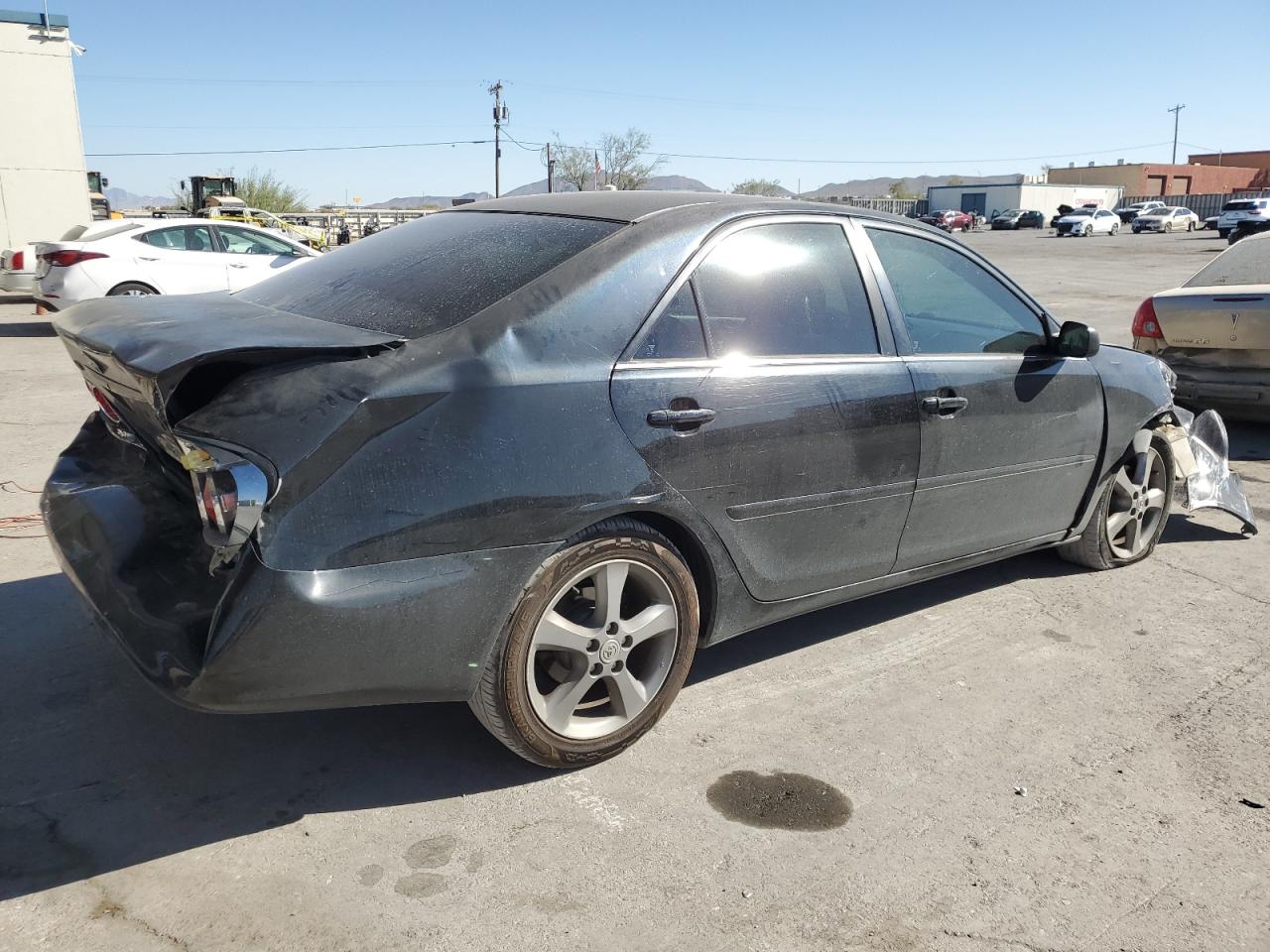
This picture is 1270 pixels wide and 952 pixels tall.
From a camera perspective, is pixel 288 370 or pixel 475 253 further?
pixel 475 253

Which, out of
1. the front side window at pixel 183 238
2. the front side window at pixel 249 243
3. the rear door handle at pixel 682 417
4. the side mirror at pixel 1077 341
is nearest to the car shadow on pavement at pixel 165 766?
the rear door handle at pixel 682 417

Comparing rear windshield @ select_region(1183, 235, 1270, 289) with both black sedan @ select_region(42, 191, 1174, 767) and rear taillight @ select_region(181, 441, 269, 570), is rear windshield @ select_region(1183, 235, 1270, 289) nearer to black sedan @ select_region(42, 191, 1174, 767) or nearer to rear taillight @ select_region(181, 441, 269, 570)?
black sedan @ select_region(42, 191, 1174, 767)

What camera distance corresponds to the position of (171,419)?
261cm

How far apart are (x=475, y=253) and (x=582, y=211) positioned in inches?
16.5

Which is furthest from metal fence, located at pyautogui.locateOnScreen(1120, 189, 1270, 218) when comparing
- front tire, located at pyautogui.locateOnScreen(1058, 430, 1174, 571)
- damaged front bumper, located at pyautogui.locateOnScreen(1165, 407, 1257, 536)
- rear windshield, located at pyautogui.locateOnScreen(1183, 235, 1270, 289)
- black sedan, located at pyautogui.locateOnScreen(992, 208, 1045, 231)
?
front tire, located at pyautogui.locateOnScreen(1058, 430, 1174, 571)

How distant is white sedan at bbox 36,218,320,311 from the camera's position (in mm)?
12359

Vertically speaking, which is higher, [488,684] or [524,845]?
[488,684]

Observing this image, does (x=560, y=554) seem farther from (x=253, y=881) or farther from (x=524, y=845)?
(x=253, y=881)

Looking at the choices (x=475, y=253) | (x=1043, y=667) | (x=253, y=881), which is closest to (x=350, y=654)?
(x=253, y=881)

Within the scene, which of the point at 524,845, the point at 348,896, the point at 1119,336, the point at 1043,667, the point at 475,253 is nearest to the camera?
the point at 348,896

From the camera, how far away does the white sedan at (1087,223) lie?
55.1 m

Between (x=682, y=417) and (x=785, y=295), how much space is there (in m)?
0.71

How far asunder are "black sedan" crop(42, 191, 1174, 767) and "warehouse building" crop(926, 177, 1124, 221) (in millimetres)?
82581

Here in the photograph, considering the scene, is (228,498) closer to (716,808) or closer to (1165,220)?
(716,808)
